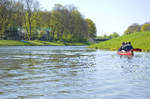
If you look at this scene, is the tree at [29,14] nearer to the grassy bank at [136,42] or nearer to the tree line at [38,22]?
the tree line at [38,22]

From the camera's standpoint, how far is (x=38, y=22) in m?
124

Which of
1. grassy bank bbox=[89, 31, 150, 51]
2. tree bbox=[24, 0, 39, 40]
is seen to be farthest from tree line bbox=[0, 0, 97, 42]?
grassy bank bbox=[89, 31, 150, 51]

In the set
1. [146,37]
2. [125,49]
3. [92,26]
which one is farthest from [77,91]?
[92,26]

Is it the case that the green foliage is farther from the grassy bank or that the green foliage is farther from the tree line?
the tree line

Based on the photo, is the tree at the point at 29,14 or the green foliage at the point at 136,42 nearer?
the green foliage at the point at 136,42

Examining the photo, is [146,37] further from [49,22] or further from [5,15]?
[49,22]

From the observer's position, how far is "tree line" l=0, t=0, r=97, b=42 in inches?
4222

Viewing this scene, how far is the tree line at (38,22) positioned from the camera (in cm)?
10725

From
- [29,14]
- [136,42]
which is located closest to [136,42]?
[136,42]

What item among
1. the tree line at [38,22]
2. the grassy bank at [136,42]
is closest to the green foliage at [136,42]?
the grassy bank at [136,42]

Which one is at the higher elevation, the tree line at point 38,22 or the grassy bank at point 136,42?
the tree line at point 38,22

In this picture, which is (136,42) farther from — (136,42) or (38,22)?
(38,22)

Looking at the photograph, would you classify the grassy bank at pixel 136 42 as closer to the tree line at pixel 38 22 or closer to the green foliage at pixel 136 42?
the green foliage at pixel 136 42

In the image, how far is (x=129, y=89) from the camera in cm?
1286
